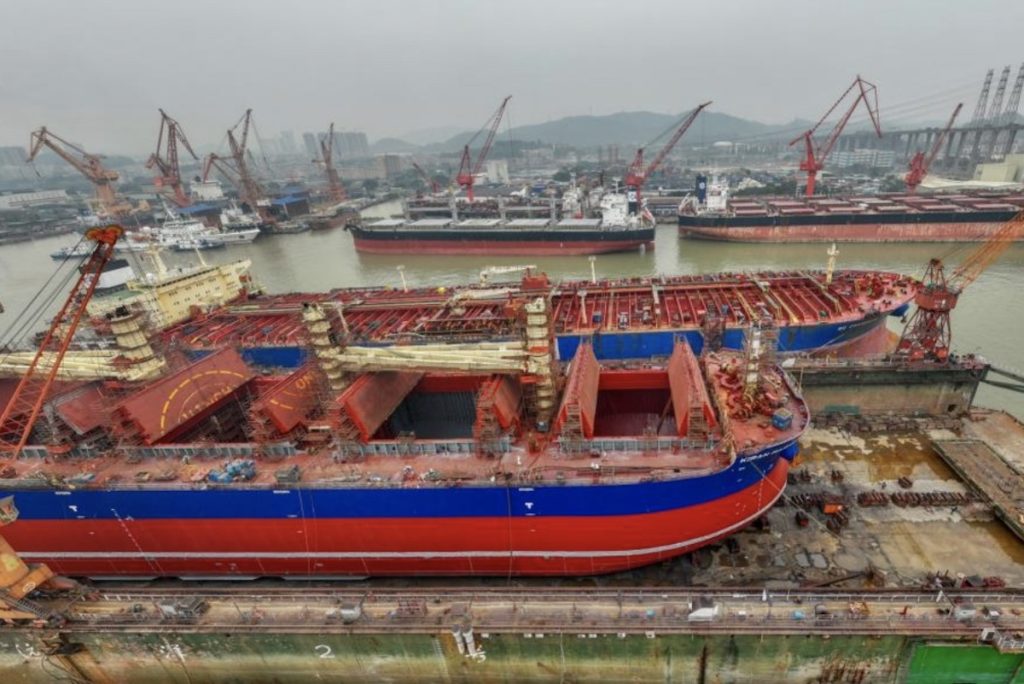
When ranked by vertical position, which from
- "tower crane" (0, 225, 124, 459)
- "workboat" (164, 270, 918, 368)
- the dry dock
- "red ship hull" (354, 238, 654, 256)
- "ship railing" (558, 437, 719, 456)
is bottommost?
the dry dock

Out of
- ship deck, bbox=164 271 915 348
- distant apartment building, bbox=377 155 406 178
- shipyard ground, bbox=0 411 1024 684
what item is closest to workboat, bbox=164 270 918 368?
ship deck, bbox=164 271 915 348

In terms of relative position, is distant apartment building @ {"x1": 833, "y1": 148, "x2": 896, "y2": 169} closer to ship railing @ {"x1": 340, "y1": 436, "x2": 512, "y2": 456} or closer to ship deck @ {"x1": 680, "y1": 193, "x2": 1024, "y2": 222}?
ship deck @ {"x1": 680, "y1": 193, "x2": 1024, "y2": 222}

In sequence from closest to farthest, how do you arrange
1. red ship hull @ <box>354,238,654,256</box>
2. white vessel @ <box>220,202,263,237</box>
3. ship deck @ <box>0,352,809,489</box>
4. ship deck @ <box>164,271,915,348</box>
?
ship deck @ <box>0,352,809,489</box> < ship deck @ <box>164,271,915,348</box> < red ship hull @ <box>354,238,654,256</box> < white vessel @ <box>220,202,263,237</box>

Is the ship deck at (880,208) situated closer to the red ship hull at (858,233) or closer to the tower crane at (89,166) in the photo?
the red ship hull at (858,233)

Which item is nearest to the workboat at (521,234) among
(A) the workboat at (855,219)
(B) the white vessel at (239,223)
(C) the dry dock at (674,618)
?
(A) the workboat at (855,219)

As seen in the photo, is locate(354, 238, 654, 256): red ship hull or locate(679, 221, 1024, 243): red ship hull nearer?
locate(679, 221, 1024, 243): red ship hull

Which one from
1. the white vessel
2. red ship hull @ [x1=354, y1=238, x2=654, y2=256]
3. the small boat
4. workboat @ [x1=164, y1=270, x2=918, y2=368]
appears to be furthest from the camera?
the white vessel

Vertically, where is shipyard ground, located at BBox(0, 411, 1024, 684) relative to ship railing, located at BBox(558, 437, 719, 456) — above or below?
below
